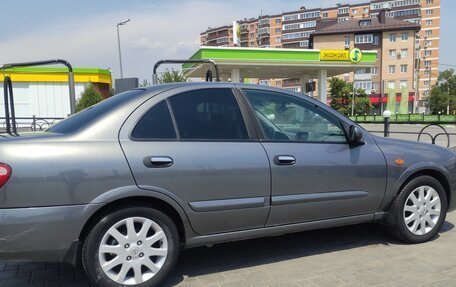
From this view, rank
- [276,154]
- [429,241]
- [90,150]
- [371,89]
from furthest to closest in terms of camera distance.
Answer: [371,89], [429,241], [276,154], [90,150]

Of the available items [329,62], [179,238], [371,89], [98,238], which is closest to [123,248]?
[98,238]

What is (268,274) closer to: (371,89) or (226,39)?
(371,89)

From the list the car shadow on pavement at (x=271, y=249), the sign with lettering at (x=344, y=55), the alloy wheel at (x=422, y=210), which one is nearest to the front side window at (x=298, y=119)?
the alloy wheel at (x=422, y=210)

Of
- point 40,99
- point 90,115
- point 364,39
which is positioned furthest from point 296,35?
point 90,115

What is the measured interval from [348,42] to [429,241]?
3095 inches

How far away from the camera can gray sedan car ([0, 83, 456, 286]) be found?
2885mm

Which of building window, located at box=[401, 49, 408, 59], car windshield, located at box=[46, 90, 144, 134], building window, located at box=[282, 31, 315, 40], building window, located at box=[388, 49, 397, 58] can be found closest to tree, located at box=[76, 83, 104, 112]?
car windshield, located at box=[46, 90, 144, 134]

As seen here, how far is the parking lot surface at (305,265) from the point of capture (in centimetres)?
349

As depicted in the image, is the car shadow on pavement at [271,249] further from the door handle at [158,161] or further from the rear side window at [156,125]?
the rear side window at [156,125]

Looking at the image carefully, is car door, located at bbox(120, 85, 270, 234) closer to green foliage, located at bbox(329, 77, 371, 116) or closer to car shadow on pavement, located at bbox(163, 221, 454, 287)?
car shadow on pavement, located at bbox(163, 221, 454, 287)

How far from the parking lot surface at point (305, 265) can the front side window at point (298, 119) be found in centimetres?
115

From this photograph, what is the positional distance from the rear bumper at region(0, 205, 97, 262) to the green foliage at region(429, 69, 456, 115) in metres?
77.8

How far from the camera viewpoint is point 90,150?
301 cm

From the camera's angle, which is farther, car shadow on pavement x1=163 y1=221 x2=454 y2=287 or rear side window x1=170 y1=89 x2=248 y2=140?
car shadow on pavement x1=163 y1=221 x2=454 y2=287
